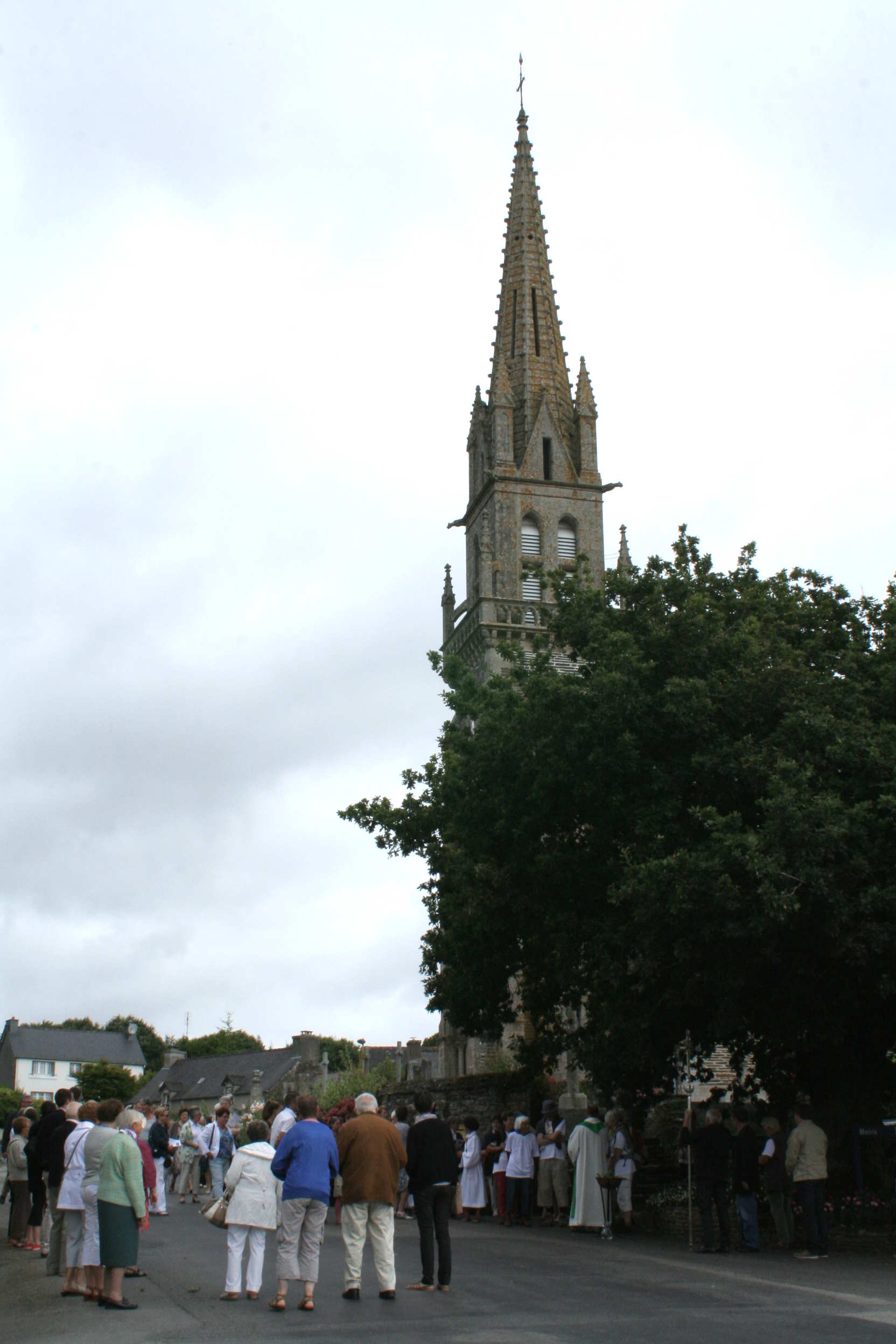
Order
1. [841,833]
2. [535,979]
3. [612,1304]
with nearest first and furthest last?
[612,1304], [841,833], [535,979]

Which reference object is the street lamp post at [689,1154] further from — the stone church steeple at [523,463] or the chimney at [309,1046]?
the chimney at [309,1046]

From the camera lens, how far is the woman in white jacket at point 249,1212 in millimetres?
11594

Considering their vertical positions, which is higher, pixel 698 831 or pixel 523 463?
pixel 523 463

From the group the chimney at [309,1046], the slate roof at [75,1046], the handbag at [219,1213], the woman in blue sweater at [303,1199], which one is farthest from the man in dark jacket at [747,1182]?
the slate roof at [75,1046]

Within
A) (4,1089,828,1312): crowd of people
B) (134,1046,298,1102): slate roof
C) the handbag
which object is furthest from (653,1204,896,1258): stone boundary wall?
(134,1046,298,1102): slate roof

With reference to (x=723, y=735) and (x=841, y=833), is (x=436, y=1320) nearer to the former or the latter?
(x=841, y=833)

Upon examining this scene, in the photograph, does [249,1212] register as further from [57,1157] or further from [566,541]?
[566,541]

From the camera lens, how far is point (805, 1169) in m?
15.7

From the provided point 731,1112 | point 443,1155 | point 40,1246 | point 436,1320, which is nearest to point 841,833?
point 731,1112

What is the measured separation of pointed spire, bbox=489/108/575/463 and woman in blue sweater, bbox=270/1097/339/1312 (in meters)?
57.1

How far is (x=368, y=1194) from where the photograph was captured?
38.0 feet

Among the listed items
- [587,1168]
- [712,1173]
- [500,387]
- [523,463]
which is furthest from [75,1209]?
[500,387]

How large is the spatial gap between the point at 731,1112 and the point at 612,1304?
9.13m

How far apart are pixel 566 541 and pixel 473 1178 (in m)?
45.8
